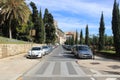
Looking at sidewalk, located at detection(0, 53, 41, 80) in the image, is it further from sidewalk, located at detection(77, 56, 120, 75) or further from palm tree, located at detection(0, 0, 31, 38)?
palm tree, located at detection(0, 0, 31, 38)

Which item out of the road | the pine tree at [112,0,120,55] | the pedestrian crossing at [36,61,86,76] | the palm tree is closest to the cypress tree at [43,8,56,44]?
the palm tree

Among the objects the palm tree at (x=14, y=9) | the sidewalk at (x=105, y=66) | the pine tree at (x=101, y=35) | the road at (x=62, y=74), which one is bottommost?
the road at (x=62, y=74)

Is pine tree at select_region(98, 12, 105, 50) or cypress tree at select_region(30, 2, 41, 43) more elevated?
cypress tree at select_region(30, 2, 41, 43)

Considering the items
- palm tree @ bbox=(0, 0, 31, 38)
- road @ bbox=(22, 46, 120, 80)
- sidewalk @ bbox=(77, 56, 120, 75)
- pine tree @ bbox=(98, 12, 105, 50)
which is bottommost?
road @ bbox=(22, 46, 120, 80)

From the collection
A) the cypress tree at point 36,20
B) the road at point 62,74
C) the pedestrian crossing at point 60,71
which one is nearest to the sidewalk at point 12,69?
the road at point 62,74

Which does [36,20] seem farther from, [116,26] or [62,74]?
[62,74]

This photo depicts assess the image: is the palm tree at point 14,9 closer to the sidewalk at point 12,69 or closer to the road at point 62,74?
the sidewalk at point 12,69

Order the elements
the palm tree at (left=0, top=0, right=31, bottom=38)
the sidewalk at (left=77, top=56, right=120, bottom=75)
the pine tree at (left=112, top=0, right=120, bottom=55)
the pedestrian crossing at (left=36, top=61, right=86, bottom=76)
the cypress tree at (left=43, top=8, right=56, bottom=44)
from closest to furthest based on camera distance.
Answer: the pedestrian crossing at (left=36, top=61, right=86, bottom=76) → the sidewalk at (left=77, top=56, right=120, bottom=75) → the pine tree at (left=112, top=0, right=120, bottom=55) → the palm tree at (left=0, top=0, right=31, bottom=38) → the cypress tree at (left=43, top=8, right=56, bottom=44)

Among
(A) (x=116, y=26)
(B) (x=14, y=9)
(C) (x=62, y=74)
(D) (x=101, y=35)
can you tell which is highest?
(B) (x=14, y=9)

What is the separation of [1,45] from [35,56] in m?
5.87

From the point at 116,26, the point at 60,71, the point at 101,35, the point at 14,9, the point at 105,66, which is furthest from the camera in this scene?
the point at 101,35

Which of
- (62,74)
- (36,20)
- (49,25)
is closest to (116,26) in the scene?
(62,74)

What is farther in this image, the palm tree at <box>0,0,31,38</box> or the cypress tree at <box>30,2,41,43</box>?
the cypress tree at <box>30,2,41,43</box>

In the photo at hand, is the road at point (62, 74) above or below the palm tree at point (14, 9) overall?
below
